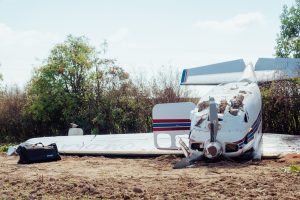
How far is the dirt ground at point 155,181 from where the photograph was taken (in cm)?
614

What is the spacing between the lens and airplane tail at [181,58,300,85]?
14008 millimetres

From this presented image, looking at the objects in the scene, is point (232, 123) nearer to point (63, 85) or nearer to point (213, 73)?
point (213, 73)

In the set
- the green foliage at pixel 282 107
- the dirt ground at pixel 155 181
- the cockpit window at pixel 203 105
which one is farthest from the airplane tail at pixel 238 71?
the dirt ground at pixel 155 181

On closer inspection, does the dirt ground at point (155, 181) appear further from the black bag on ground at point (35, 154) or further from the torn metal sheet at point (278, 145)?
the black bag on ground at point (35, 154)

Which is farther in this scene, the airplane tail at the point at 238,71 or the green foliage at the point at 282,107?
the green foliage at the point at 282,107

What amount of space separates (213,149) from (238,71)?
5780 millimetres

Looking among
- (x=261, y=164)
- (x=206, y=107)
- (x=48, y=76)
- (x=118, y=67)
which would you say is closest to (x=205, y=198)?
(x=261, y=164)

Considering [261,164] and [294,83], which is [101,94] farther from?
[261,164]

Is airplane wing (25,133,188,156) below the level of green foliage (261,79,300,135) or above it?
below

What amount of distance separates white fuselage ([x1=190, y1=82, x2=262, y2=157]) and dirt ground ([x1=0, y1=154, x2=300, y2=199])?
429 millimetres

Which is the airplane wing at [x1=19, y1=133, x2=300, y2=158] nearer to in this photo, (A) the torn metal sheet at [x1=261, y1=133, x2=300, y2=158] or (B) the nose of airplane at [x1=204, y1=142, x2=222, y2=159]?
(A) the torn metal sheet at [x1=261, y1=133, x2=300, y2=158]

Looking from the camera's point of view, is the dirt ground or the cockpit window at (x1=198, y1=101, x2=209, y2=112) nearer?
the dirt ground

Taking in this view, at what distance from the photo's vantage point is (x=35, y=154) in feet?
38.4

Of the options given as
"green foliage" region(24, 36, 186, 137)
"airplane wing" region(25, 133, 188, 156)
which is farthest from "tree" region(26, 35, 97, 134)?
"airplane wing" region(25, 133, 188, 156)
